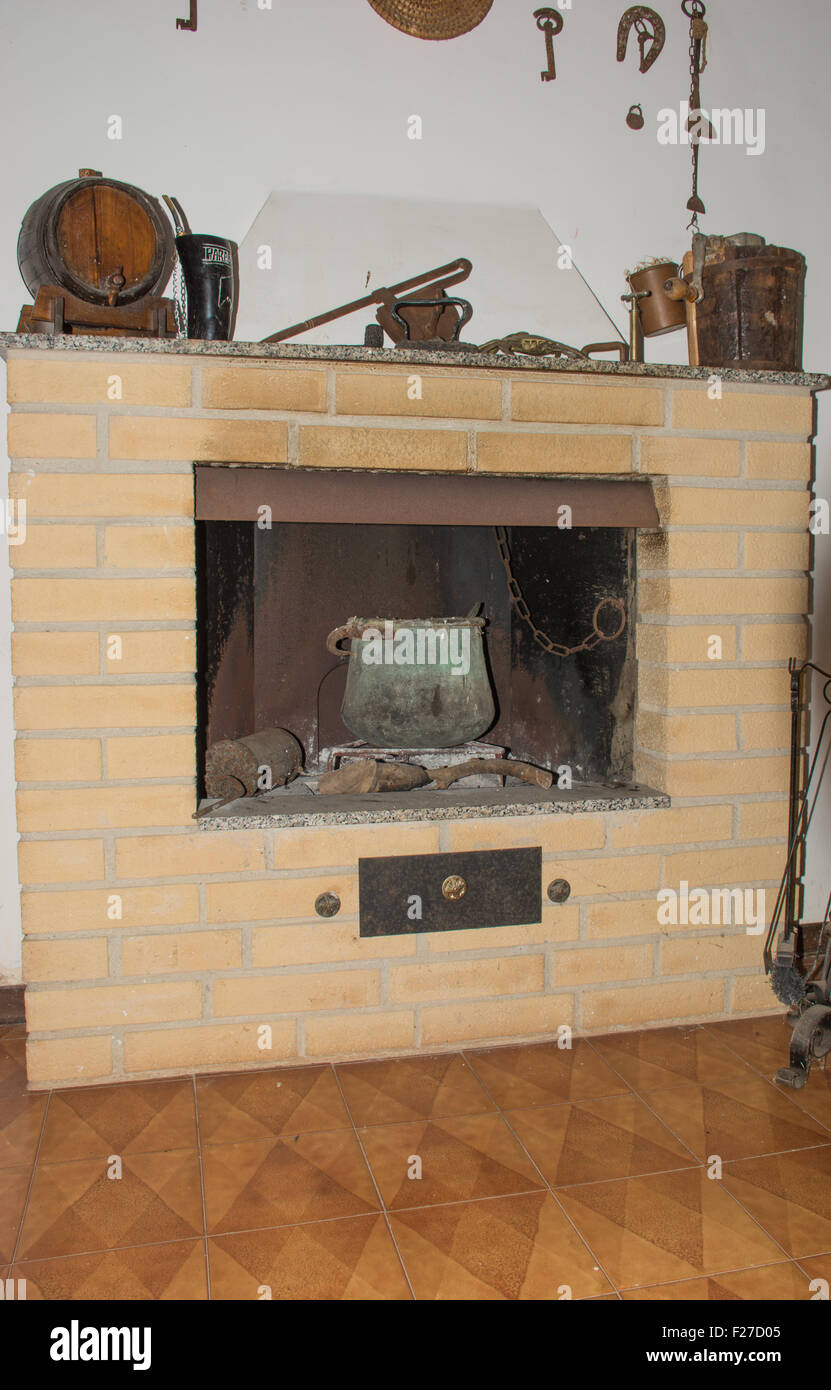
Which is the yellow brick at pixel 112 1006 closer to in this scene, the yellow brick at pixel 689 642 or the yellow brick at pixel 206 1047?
the yellow brick at pixel 206 1047

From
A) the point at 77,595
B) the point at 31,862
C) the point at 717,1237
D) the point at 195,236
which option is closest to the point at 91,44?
the point at 195,236

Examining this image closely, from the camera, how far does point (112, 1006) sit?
184cm

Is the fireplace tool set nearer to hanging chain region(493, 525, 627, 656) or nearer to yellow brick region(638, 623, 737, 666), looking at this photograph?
yellow brick region(638, 623, 737, 666)

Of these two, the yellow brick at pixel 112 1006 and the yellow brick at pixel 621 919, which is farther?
the yellow brick at pixel 621 919

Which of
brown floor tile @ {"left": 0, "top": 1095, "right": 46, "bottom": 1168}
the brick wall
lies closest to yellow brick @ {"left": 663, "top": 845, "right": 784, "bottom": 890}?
the brick wall

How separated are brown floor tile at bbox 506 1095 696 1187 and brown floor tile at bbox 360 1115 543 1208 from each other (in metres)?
0.04

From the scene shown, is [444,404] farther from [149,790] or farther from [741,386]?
[149,790]

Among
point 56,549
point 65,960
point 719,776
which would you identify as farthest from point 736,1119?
point 56,549

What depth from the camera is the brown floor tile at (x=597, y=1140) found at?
157 centimetres

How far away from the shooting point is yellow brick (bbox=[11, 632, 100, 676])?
1.78 m

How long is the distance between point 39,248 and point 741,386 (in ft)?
4.53

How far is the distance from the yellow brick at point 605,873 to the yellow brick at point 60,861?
2.82 feet

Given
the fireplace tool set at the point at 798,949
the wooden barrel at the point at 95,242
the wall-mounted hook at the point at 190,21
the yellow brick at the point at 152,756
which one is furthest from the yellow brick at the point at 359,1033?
the wall-mounted hook at the point at 190,21

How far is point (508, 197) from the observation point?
2.28 m
